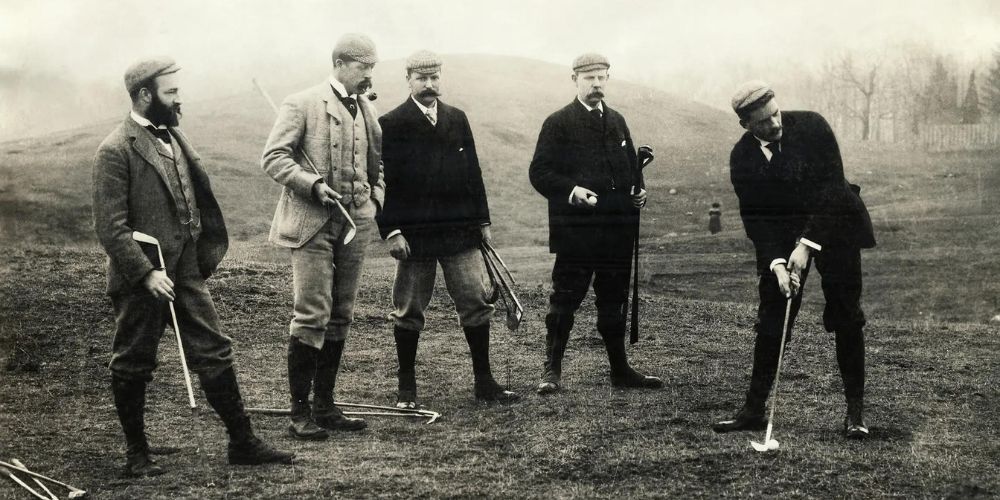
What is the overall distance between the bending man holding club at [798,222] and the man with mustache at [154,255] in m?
2.57

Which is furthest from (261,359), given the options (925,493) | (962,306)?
(962,306)

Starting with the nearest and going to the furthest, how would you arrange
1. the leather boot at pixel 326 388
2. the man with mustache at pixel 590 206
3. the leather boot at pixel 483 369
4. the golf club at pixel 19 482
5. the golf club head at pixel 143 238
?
the golf club at pixel 19 482
the golf club head at pixel 143 238
the leather boot at pixel 326 388
the leather boot at pixel 483 369
the man with mustache at pixel 590 206

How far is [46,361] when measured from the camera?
6.58 m

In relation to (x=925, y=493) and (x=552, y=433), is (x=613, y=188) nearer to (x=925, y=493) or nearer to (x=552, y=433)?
(x=552, y=433)

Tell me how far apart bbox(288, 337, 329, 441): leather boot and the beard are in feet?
4.30

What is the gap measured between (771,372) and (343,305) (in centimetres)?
235

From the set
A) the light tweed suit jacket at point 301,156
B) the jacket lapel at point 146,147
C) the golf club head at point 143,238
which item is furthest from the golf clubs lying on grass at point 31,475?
the light tweed suit jacket at point 301,156

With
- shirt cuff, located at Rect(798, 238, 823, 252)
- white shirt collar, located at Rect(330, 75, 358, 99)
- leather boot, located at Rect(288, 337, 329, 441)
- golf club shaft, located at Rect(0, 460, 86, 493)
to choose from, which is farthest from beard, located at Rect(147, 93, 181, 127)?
shirt cuff, located at Rect(798, 238, 823, 252)

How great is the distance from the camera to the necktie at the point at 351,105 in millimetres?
4930

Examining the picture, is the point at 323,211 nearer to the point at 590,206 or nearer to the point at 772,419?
the point at 590,206

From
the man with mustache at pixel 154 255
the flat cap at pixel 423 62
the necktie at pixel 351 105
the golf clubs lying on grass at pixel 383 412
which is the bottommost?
the golf clubs lying on grass at pixel 383 412

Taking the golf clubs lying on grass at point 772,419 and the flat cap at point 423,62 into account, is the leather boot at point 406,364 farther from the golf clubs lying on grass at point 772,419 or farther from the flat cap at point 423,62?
the golf clubs lying on grass at point 772,419

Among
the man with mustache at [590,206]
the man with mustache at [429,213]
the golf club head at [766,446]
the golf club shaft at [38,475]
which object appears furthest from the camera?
the man with mustache at [590,206]

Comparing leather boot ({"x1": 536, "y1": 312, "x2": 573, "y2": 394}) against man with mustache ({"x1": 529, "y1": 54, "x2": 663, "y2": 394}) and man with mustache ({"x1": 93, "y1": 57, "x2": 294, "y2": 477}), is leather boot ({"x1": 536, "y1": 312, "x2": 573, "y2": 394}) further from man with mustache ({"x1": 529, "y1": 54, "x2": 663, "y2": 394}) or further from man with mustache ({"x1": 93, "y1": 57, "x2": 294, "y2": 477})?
man with mustache ({"x1": 93, "y1": 57, "x2": 294, "y2": 477})
